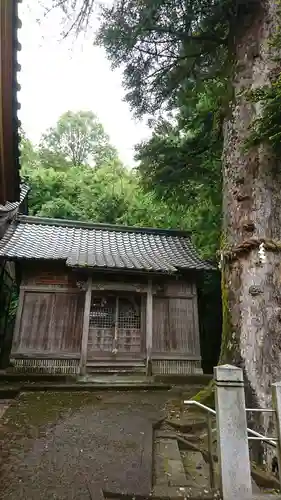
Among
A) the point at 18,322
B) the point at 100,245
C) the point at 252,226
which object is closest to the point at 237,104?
the point at 252,226

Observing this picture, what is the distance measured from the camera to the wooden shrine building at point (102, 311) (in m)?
8.12

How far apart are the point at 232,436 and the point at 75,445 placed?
7.74 feet

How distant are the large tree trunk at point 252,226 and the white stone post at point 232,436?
53.3 inches

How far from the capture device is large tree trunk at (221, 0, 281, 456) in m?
3.86

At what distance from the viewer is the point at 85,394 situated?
21.9 ft

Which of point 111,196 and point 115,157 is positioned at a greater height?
point 115,157

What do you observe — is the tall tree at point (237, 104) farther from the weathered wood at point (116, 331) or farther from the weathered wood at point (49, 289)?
the weathered wood at point (49, 289)

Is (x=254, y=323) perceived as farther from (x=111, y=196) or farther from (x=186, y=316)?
(x=111, y=196)

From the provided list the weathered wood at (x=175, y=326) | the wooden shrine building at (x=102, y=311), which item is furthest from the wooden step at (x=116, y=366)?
the weathered wood at (x=175, y=326)

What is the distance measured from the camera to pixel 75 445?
3916 millimetres

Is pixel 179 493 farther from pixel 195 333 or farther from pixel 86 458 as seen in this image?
pixel 195 333

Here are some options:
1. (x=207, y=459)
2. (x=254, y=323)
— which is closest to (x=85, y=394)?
(x=207, y=459)

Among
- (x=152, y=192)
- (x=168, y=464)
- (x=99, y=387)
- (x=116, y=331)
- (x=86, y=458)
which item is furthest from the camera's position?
(x=152, y=192)

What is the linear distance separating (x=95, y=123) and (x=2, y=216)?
78.8ft
